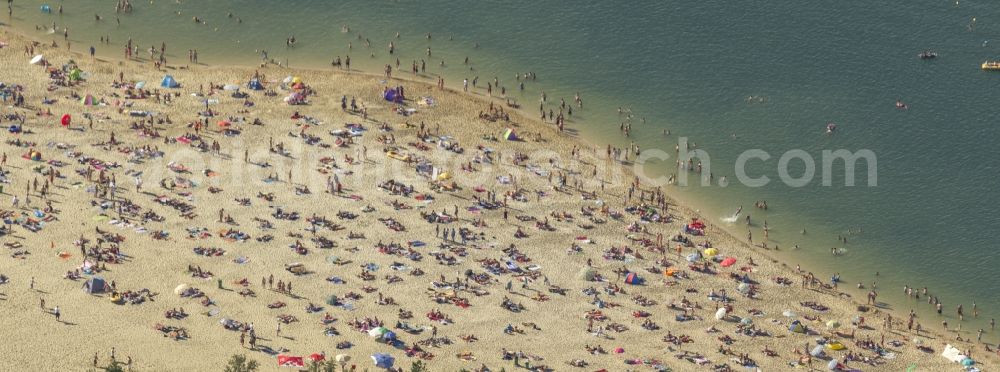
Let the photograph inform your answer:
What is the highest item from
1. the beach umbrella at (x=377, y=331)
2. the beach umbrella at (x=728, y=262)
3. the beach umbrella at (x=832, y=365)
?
the beach umbrella at (x=728, y=262)

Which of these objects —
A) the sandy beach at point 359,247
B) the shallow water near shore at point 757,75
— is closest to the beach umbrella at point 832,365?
the sandy beach at point 359,247

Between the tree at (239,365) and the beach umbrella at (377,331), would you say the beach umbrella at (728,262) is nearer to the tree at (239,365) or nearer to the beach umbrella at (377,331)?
the beach umbrella at (377,331)

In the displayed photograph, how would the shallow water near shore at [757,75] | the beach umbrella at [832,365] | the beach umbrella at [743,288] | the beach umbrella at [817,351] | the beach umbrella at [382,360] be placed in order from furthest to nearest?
the shallow water near shore at [757,75]
the beach umbrella at [743,288]
the beach umbrella at [817,351]
the beach umbrella at [832,365]
the beach umbrella at [382,360]

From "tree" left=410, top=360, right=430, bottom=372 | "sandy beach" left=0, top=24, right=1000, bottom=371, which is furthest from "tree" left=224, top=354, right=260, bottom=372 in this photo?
"tree" left=410, top=360, right=430, bottom=372

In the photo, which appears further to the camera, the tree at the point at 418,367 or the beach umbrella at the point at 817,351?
the beach umbrella at the point at 817,351

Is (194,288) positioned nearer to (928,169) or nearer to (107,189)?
(107,189)

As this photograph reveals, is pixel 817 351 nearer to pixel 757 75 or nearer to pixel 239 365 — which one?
pixel 757 75
